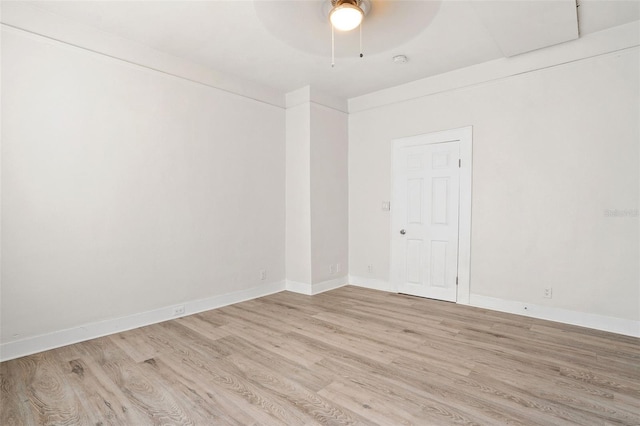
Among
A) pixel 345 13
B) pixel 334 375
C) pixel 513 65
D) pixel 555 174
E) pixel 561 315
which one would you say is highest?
pixel 513 65

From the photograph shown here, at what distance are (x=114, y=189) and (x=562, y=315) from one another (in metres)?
4.85

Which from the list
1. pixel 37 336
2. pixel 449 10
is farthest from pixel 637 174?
pixel 37 336

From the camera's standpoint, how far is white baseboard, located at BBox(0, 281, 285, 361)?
9.30 feet

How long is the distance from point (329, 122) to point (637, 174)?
3616 millimetres

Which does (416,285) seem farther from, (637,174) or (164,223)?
(164,223)

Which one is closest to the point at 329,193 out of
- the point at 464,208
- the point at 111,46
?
the point at 464,208

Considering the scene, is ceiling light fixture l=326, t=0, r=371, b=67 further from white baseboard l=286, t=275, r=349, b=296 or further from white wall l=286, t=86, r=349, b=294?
white baseboard l=286, t=275, r=349, b=296

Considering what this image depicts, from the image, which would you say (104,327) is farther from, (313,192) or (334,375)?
(313,192)

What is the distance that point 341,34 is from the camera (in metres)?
3.31

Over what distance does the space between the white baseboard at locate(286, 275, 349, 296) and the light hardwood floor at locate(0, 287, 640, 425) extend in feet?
3.49

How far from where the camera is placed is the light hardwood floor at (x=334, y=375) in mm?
2061

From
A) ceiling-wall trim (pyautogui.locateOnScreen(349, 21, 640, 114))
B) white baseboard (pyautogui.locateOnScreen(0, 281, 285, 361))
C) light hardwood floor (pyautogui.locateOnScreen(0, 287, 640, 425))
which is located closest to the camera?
light hardwood floor (pyautogui.locateOnScreen(0, 287, 640, 425))

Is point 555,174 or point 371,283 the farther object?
point 371,283

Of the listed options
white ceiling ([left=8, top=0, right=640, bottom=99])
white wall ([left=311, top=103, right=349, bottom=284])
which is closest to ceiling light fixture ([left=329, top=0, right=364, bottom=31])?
white ceiling ([left=8, top=0, right=640, bottom=99])
